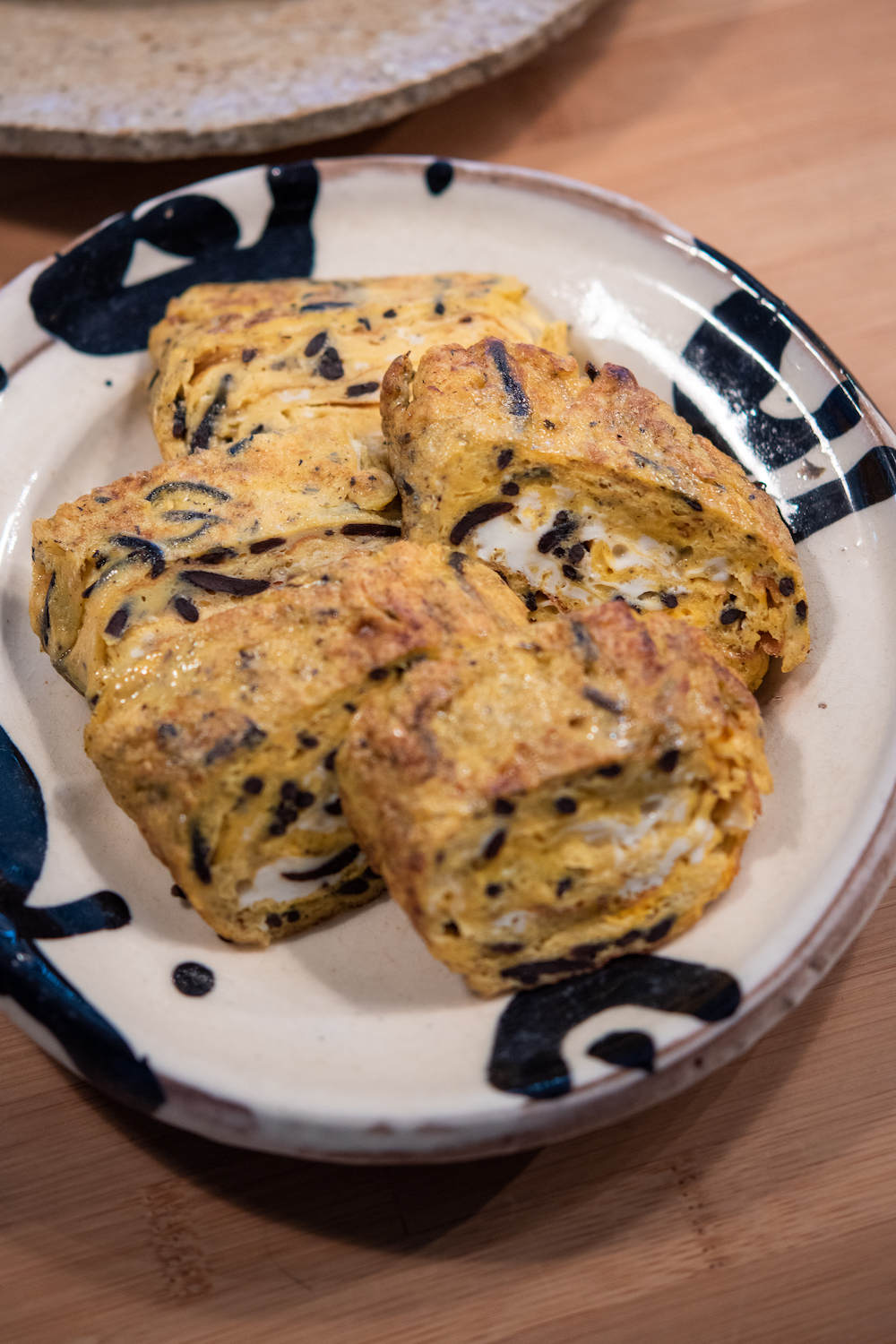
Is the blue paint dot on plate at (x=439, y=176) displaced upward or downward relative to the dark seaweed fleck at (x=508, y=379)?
upward

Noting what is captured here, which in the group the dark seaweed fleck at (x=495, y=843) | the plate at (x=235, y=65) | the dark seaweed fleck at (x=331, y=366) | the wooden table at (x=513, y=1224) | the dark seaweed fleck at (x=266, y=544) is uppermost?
the plate at (x=235, y=65)

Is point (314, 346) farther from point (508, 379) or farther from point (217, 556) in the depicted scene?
point (217, 556)

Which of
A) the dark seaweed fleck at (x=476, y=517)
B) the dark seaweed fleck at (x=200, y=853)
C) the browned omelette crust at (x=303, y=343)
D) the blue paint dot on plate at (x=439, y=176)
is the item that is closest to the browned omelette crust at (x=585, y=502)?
the dark seaweed fleck at (x=476, y=517)

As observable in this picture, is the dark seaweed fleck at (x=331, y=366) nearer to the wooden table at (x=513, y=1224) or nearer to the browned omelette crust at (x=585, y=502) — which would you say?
the browned omelette crust at (x=585, y=502)

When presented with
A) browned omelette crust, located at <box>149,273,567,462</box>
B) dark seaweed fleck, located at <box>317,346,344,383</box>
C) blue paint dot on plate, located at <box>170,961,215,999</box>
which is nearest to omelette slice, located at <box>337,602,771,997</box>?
blue paint dot on plate, located at <box>170,961,215,999</box>

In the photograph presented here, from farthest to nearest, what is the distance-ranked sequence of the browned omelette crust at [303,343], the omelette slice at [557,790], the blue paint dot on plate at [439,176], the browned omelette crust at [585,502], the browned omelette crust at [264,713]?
1. the blue paint dot on plate at [439,176]
2. the browned omelette crust at [303,343]
3. the browned omelette crust at [585,502]
4. the browned omelette crust at [264,713]
5. the omelette slice at [557,790]

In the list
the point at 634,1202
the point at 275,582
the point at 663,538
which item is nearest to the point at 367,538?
the point at 275,582
